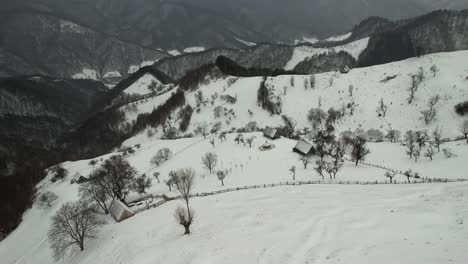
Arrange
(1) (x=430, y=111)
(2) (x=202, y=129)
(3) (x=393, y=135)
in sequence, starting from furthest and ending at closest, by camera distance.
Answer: (2) (x=202, y=129) < (1) (x=430, y=111) < (3) (x=393, y=135)

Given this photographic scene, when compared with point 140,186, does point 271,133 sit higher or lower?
higher

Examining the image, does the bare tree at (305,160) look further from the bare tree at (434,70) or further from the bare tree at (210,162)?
the bare tree at (434,70)

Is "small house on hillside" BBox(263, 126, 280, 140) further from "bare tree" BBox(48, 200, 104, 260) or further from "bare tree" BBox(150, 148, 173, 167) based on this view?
"bare tree" BBox(48, 200, 104, 260)

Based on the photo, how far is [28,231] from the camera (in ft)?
221

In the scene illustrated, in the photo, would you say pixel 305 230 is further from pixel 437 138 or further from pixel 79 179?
pixel 79 179

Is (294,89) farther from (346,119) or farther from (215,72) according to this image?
(215,72)

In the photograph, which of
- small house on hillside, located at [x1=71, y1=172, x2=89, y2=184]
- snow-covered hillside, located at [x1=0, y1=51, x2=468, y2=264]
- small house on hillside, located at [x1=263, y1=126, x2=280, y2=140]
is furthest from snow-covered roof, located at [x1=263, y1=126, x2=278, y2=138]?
small house on hillside, located at [x1=71, y1=172, x2=89, y2=184]

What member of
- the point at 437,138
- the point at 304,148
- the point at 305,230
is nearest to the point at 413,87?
the point at 437,138

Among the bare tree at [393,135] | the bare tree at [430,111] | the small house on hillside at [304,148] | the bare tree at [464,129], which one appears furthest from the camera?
the bare tree at [430,111]

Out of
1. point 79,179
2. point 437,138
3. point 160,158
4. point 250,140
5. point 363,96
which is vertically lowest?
point 79,179

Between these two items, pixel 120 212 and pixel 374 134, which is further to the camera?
pixel 374 134

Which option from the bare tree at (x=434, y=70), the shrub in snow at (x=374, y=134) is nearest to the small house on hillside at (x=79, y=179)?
the shrub in snow at (x=374, y=134)

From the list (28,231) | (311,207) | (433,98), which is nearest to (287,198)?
(311,207)

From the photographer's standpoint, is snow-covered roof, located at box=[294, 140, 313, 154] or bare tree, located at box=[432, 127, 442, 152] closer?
bare tree, located at box=[432, 127, 442, 152]
